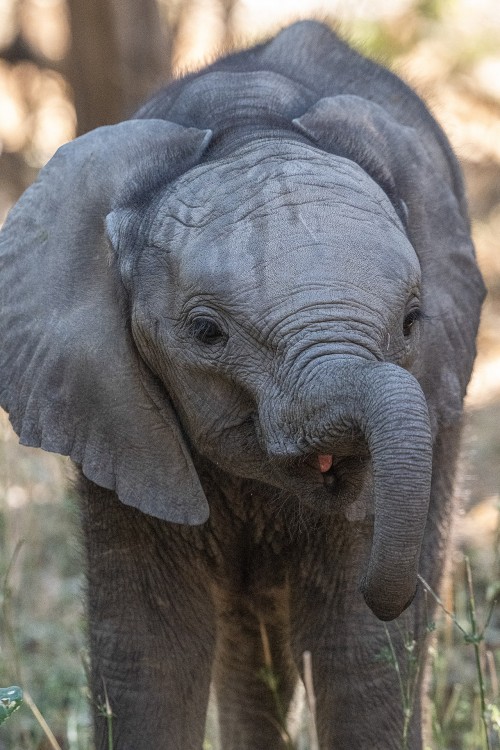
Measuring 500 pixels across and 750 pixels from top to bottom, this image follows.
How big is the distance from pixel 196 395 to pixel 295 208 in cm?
54

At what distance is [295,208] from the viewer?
3.36 meters

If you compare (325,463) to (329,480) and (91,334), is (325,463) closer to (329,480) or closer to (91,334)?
(329,480)

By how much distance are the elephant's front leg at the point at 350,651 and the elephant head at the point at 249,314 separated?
0.50m

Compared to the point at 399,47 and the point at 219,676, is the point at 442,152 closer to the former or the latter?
the point at 219,676

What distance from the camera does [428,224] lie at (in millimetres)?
3980

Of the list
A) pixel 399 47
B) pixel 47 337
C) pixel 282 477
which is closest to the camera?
pixel 282 477

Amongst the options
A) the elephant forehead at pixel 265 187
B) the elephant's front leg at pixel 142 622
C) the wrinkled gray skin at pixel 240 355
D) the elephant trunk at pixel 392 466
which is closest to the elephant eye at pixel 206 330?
the wrinkled gray skin at pixel 240 355

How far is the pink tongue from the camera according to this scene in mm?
3256

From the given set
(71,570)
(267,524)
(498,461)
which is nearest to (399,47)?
(498,461)

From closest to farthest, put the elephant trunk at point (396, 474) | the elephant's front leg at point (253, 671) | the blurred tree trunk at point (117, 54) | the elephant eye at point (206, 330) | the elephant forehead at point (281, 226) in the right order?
the elephant trunk at point (396, 474)
the elephant forehead at point (281, 226)
the elephant eye at point (206, 330)
the elephant's front leg at point (253, 671)
the blurred tree trunk at point (117, 54)

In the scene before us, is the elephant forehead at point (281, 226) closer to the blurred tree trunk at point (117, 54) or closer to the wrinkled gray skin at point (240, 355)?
the wrinkled gray skin at point (240, 355)

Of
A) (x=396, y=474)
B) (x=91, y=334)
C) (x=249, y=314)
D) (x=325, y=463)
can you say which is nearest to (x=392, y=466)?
(x=396, y=474)

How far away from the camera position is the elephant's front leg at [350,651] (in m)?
3.94

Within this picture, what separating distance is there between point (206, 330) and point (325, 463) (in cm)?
44
